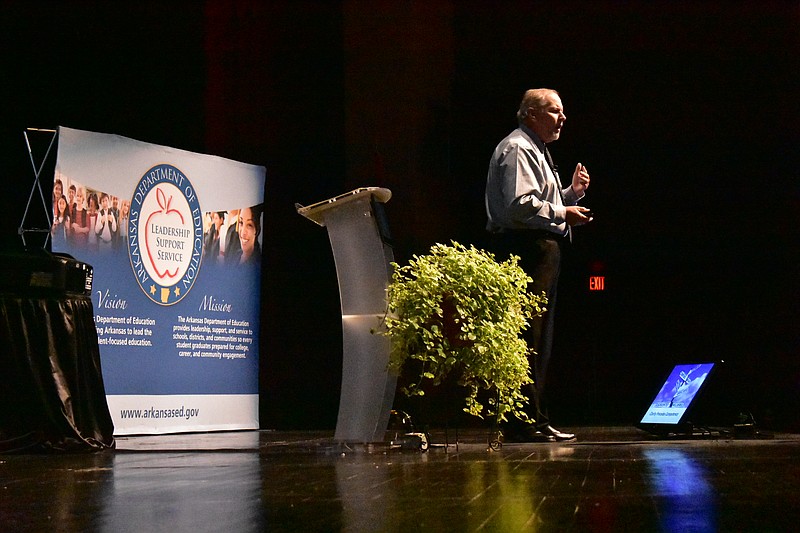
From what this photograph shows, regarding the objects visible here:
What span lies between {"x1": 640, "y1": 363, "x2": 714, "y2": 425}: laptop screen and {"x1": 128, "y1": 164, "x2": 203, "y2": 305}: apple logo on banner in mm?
3028

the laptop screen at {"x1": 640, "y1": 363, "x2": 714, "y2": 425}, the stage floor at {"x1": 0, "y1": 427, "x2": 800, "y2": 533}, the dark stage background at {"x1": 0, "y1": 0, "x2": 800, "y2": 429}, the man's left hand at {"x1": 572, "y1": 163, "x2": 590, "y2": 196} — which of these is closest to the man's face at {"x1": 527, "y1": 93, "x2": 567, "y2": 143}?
the man's left hand at {"x1": 572, "y1": 163, "x2": 590, "y2": 196}

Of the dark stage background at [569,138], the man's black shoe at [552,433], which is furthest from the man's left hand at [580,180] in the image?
the dark stage background at [569,138]

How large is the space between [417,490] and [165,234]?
14.2 ft

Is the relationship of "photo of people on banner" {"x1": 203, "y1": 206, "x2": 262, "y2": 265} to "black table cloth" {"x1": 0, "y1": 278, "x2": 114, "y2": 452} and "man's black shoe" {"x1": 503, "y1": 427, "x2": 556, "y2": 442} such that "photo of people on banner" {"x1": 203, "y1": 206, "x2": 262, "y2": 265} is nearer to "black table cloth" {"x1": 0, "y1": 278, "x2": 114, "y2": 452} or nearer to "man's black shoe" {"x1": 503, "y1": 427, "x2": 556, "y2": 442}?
"black table cloth" {"x1": 0, "y1": 278, "x2": 114, "y2": 452}

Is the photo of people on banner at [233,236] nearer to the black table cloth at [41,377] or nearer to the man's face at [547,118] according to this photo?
the black table cloth at [41,377]

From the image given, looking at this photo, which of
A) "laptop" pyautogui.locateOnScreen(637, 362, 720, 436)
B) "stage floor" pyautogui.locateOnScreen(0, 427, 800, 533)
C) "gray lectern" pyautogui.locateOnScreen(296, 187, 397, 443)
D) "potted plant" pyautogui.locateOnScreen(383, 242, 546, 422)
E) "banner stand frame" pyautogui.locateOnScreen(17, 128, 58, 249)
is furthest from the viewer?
"banner stand frame" pyautogui.locateOnScreen(17, 128, 58, 249)

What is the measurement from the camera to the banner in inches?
216

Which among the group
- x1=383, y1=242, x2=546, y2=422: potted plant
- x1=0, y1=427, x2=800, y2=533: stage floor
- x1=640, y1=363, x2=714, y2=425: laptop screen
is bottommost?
x1=0, y1=427, x2=800, y2=533: stage floor

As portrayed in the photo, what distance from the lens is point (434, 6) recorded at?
20.2 feet

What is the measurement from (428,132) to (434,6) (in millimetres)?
832

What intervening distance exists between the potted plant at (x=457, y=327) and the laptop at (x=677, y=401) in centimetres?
101

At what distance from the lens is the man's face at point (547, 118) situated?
163 inches

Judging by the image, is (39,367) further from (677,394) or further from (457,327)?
(677,394)

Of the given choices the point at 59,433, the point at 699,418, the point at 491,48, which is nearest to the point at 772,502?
the point at 59,433
